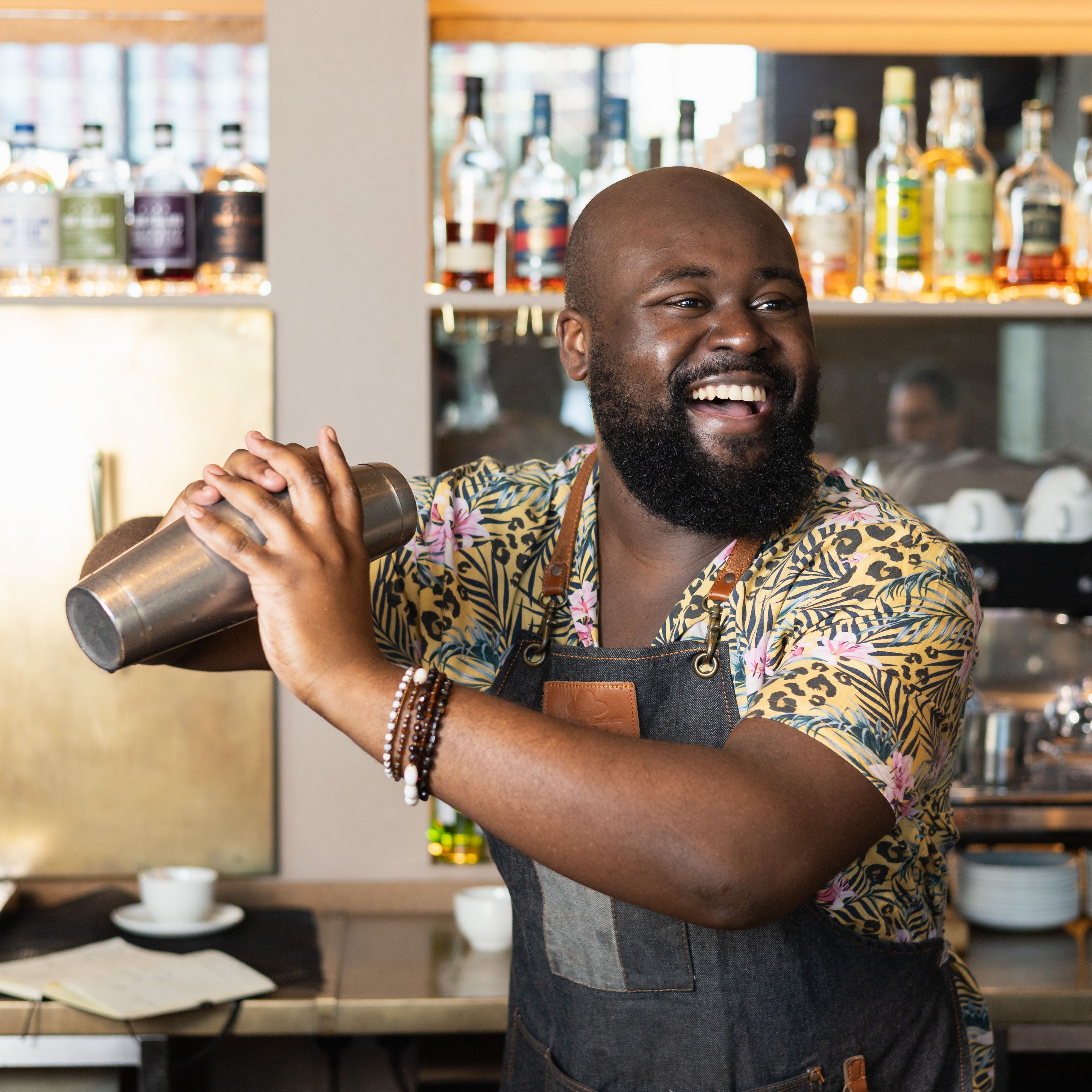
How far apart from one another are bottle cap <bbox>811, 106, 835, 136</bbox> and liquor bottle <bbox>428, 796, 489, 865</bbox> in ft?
3.86

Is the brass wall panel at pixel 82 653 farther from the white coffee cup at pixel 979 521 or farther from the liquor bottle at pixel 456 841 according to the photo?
the white coffee cup at pixel 979 521

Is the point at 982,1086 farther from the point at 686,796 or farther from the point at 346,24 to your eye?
the point at 346,24

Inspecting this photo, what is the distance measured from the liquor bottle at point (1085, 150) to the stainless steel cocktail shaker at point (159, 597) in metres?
1.81

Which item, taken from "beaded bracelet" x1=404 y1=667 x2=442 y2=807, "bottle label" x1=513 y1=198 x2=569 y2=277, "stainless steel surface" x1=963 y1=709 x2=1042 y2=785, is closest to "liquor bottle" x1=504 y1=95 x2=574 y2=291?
"bottle label" x1=513 y1=198 x2=569 y2=277

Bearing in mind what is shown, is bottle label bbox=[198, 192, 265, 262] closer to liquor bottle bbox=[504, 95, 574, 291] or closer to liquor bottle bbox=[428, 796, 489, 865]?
liquor bottle bbox=[504, 95, 574, 291]

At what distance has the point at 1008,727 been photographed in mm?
2062

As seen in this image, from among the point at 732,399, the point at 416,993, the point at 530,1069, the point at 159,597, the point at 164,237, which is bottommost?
the point at 416,993

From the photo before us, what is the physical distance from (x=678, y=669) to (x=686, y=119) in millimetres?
1126

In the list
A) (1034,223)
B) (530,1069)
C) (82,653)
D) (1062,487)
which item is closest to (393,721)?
(530,1069)

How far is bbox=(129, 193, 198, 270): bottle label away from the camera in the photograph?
6.34 feet

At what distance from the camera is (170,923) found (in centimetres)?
179

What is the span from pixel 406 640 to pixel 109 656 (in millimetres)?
392

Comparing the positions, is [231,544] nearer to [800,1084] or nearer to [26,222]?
[800,1084]

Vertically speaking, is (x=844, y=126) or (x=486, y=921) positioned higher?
(x=844, y=126)
